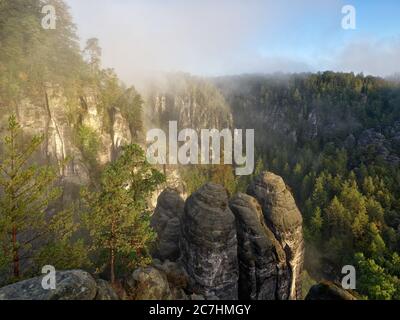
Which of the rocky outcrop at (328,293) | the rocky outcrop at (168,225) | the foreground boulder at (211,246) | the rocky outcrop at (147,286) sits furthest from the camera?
the rocky outcrop at (168,225)

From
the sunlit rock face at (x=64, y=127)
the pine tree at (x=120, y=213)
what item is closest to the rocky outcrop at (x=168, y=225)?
the pine tree at (x=120, y=213)

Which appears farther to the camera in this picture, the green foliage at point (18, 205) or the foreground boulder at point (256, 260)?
the foreground boulder at point (256, 260)

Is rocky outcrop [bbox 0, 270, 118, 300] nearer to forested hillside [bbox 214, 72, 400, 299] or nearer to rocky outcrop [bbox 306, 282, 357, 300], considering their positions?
rocky outcrop [bbox 306, 282, 357, 300]

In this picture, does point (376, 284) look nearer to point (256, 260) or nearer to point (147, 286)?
point (256, 260)

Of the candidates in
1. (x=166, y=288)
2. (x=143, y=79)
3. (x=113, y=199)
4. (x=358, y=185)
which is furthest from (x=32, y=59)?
(x=358, y=185)

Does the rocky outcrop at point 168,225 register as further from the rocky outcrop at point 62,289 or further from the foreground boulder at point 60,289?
the foreground boulder at point 60,289

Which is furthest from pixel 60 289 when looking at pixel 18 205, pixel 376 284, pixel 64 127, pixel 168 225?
pixel 64 127
